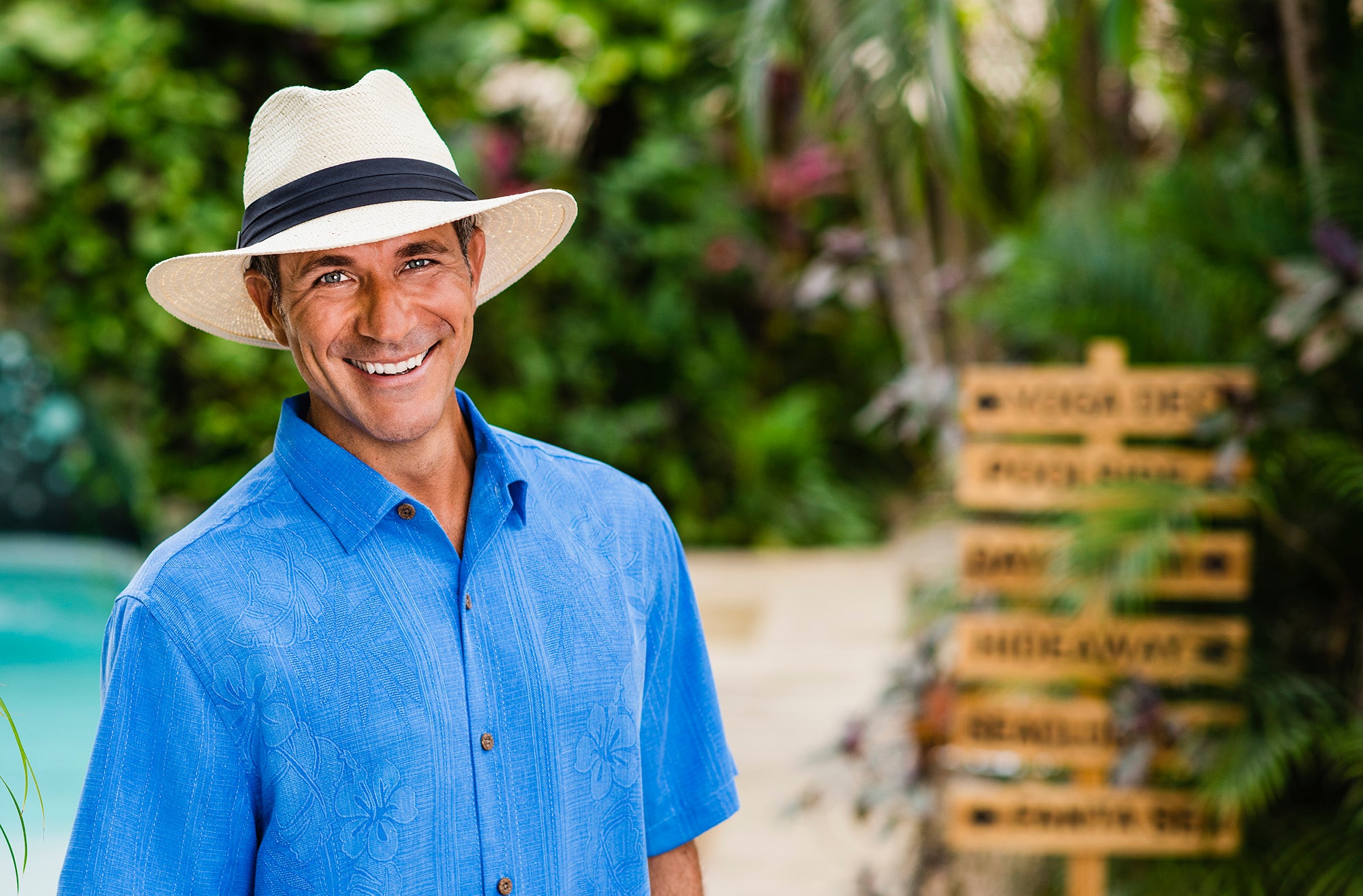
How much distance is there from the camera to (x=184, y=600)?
3.69ft

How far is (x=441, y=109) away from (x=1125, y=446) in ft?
18.0

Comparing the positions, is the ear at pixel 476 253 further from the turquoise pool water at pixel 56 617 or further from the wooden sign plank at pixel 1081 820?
the turquoise pool water at pixel 56 617

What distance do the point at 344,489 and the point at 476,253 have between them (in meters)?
0.33

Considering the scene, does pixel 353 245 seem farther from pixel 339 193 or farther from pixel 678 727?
pixel 678 727

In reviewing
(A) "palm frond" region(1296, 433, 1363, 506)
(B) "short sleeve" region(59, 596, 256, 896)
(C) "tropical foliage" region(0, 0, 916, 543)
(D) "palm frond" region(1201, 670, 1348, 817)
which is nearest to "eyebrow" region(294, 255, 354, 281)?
(B) "short sleeve" region(59, 596, 256, 896)

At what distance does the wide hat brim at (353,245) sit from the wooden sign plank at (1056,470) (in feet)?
4.75

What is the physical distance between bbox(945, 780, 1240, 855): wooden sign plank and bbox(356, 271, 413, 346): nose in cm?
197

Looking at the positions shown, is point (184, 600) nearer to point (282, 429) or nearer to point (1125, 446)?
point (282, 429)

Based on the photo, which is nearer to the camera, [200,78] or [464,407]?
[464,407]

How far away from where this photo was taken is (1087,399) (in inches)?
109

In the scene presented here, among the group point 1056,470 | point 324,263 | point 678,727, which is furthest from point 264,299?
point 1056,470

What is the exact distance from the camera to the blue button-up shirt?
1.10 metres

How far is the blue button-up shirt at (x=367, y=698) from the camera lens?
110 centimetres

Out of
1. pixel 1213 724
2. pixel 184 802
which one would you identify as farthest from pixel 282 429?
pixel 1213 724
